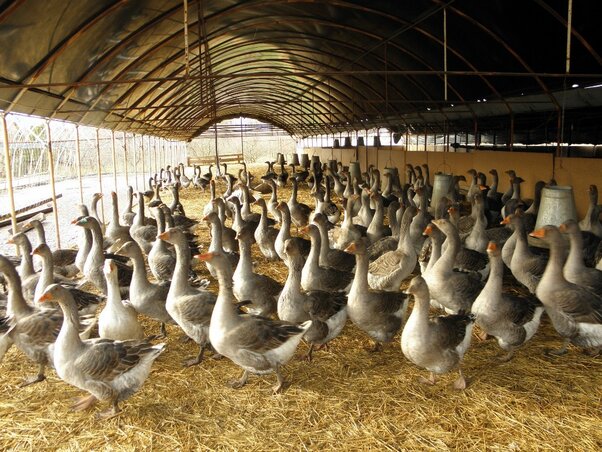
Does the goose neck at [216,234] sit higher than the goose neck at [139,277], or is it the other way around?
the goose neck at [216,234]

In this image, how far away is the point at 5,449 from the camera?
14.9ft

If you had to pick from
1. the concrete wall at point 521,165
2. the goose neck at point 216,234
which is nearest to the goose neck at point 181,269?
the goose neck at point 216,234

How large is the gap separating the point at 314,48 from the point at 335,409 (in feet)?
50.7

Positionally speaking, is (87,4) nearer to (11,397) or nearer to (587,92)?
(11,397)

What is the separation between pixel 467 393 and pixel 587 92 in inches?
385

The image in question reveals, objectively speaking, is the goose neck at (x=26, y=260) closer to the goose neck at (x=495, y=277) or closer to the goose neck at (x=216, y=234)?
the goose neck at (x=216, y=234)

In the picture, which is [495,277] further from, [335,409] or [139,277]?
[139,277]

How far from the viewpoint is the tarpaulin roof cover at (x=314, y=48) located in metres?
8.37

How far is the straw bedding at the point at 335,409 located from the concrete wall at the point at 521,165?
7740 millimetres

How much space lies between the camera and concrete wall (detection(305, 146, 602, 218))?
12.5 m

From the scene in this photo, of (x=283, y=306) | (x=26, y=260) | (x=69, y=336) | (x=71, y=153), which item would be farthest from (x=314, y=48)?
(x=71, y=153)

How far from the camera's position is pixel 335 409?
Answer: 5.14m

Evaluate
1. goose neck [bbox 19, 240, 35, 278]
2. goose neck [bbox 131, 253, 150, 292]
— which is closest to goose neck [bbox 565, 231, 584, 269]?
goose neck [bbox 131, 253, 150, 292]

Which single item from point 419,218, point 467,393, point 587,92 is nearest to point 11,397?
point 467,393
